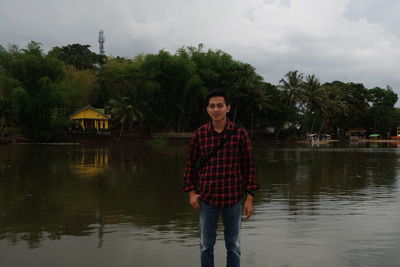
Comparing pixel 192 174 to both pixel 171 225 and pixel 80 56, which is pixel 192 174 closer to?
pixel 171 225

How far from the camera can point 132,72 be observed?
44531 mm

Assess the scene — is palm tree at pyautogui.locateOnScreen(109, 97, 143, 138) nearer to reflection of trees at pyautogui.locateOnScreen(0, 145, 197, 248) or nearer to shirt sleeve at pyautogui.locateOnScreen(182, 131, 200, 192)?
reflection of trees at pyautogui.locateOnScreen(0, 145, 197, 248)

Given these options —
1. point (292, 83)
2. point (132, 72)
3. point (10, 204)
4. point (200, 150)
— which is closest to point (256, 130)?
point (292, 83)

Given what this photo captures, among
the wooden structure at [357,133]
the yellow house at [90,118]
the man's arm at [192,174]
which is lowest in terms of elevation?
the man's arm at [192,174]

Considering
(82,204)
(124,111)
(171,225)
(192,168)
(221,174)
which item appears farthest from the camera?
(124,111)

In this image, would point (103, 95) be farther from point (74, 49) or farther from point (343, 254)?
point (343, 254)

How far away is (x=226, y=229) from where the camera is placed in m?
3.15

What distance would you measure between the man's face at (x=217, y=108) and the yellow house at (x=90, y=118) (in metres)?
45.0

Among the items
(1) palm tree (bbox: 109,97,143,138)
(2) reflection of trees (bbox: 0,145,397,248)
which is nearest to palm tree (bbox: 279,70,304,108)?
(1) palm tree (bbox: 109,97,143,138)

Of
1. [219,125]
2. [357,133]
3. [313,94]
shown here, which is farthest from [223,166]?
[357,133]

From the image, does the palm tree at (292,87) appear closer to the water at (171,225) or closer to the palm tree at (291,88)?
the palm tree at (291,88)

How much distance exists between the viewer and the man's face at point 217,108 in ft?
10.1

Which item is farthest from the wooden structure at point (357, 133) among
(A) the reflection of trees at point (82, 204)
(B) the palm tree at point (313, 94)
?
(A) the reflection of trees at point (82, 204)

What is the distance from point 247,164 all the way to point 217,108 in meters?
0.51
